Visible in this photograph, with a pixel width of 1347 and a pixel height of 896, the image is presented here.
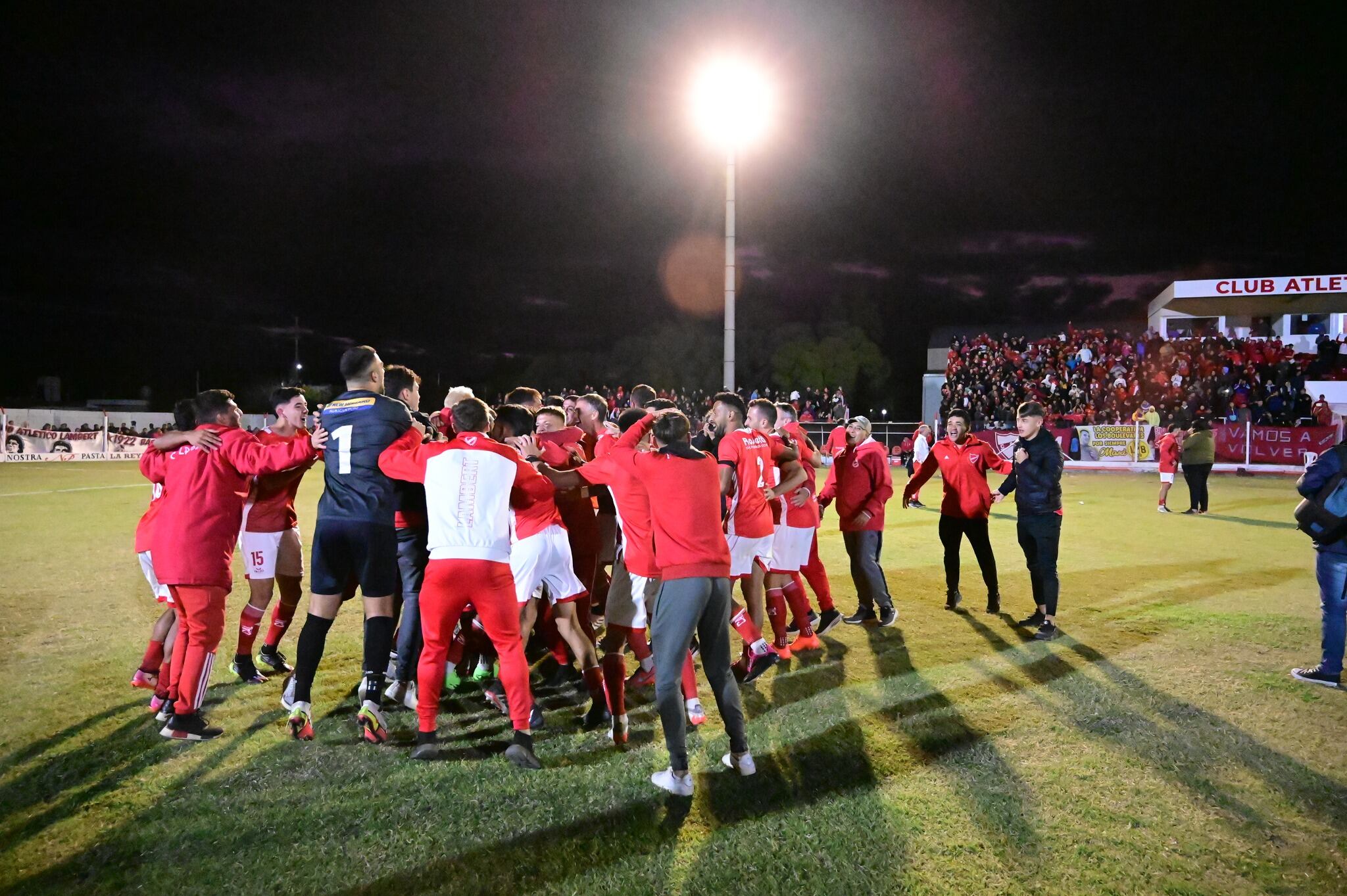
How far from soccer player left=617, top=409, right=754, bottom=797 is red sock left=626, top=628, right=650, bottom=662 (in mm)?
1002

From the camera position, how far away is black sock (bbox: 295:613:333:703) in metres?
4.66

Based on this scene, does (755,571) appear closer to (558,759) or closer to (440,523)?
(558,759)

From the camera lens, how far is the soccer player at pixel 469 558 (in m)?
4.18

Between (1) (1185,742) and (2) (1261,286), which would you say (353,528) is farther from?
(2) (1261,286)

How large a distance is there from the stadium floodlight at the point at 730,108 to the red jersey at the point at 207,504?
8.48m

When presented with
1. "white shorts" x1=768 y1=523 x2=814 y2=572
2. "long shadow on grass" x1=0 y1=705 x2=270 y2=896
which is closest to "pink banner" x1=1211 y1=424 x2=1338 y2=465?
"white shorts" x1=768 y1=523 x2=814 y2=572

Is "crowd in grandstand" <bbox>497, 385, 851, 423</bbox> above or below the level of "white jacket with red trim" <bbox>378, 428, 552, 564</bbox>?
above

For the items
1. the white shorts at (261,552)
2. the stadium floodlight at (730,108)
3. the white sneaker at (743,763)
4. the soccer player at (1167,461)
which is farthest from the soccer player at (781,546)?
the soccer player at (1167,461)

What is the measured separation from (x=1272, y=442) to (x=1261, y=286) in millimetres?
17724

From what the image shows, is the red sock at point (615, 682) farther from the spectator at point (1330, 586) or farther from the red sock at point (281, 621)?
the spectator at point (1330, 586)

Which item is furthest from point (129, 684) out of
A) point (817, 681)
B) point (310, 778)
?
point (817, 681)

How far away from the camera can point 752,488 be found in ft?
19.0

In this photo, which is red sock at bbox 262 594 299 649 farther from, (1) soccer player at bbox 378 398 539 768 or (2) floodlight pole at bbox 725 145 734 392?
(2) floodlight pole at bbox 725 145 734 392

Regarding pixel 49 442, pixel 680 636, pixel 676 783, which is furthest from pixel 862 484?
pixel 49 442
